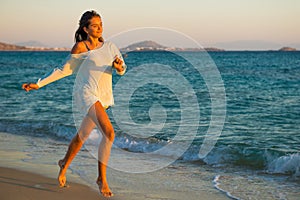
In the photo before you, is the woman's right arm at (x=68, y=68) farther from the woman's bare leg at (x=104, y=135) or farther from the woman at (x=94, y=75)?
the woman's bare leg at (x=104, y=135)

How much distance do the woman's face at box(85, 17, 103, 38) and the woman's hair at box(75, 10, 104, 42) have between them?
0.12 ft

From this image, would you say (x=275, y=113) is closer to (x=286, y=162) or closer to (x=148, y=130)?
(x=148, y=130)

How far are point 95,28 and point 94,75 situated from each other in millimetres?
508

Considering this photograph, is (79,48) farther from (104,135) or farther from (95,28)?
(104,135)

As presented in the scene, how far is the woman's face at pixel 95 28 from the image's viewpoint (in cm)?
543

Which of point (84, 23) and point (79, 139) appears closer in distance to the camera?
point (84, 23)

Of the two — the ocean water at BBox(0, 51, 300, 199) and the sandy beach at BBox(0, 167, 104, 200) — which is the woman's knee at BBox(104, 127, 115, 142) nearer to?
the sandy beach at BBox(0, 167, 104, 200)

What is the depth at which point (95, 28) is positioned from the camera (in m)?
5.44

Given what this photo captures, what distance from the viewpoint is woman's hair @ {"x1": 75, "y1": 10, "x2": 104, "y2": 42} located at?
545cm

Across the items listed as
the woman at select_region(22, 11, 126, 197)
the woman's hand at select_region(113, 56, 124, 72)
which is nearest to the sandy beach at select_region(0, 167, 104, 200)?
the woman at select_region(22, 11, 126, 197)

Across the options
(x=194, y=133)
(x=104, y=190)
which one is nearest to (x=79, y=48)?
(x=104, y=190)

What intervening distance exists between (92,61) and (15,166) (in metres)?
2.53

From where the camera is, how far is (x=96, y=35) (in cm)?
547

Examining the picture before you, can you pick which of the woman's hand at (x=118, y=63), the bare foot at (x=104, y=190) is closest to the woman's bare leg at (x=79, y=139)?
the bare foot at (x=104, y=190)
